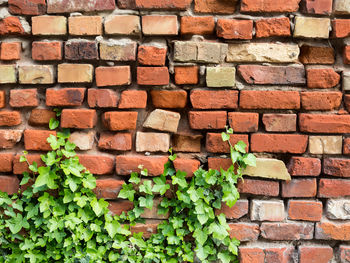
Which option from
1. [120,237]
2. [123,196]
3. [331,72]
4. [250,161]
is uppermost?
[331,72]

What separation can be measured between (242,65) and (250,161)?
429mm

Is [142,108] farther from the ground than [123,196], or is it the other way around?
[142,108]

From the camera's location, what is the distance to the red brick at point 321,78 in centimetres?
129

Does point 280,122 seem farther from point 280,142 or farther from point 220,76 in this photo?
point 220,76

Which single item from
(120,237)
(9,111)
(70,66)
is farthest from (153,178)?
(9,111)

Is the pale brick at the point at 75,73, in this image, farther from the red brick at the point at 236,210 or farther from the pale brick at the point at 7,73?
the red brick at the point at 236,210

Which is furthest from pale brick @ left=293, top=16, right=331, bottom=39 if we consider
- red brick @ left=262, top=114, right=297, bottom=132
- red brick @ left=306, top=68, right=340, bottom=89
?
red brick @ left=262, top=114, right=297, bottom=132

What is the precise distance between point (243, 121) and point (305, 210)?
0.50 meters

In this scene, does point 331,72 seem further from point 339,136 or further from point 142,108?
point 142,108

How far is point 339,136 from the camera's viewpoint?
1.30m

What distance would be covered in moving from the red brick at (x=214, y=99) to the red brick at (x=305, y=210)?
53 cm

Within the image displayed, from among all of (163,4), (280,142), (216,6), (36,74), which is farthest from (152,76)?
(280,142)

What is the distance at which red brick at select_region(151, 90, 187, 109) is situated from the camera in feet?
4.25

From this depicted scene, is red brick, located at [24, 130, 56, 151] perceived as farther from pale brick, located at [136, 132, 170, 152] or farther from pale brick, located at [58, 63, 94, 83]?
pale brick, located at [136, 132, 170, 152]
